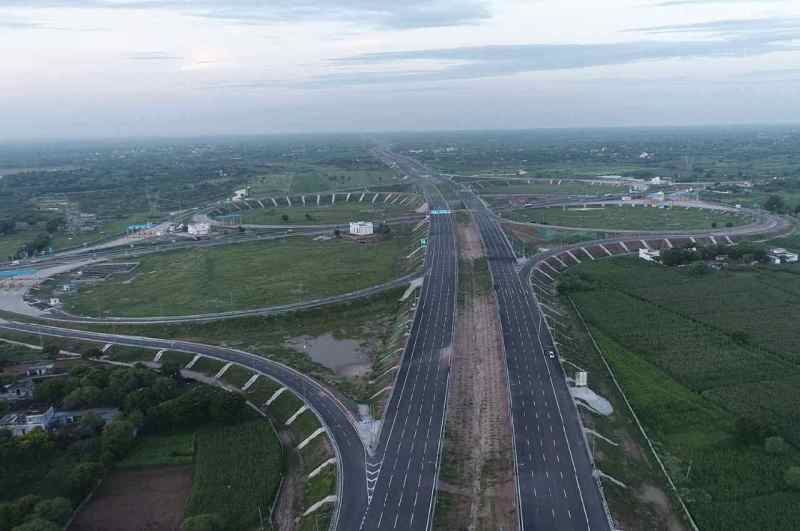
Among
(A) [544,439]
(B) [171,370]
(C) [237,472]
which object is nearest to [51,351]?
(B) [171,370]

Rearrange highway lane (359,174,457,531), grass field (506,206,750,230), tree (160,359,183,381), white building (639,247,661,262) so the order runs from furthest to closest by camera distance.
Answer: grass field (506,206,750,230) < white building (639,247,661,262) < tree (160,359,183,381) < highway lane (359,174,457,531)

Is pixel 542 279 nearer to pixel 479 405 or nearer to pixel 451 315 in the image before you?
pixel 451 315

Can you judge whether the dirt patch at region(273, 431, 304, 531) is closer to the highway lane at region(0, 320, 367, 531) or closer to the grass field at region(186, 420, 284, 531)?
the grass field at region(186, 420, 284, 531)

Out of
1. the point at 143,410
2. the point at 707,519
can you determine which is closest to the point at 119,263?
the point at 143,410

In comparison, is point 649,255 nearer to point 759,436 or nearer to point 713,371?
point 713,371

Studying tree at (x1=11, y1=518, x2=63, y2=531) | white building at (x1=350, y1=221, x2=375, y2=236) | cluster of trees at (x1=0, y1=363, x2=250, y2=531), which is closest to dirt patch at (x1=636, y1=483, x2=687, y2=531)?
cluster of trees at (x1=0, y1=363, x2=250, y2=531)
